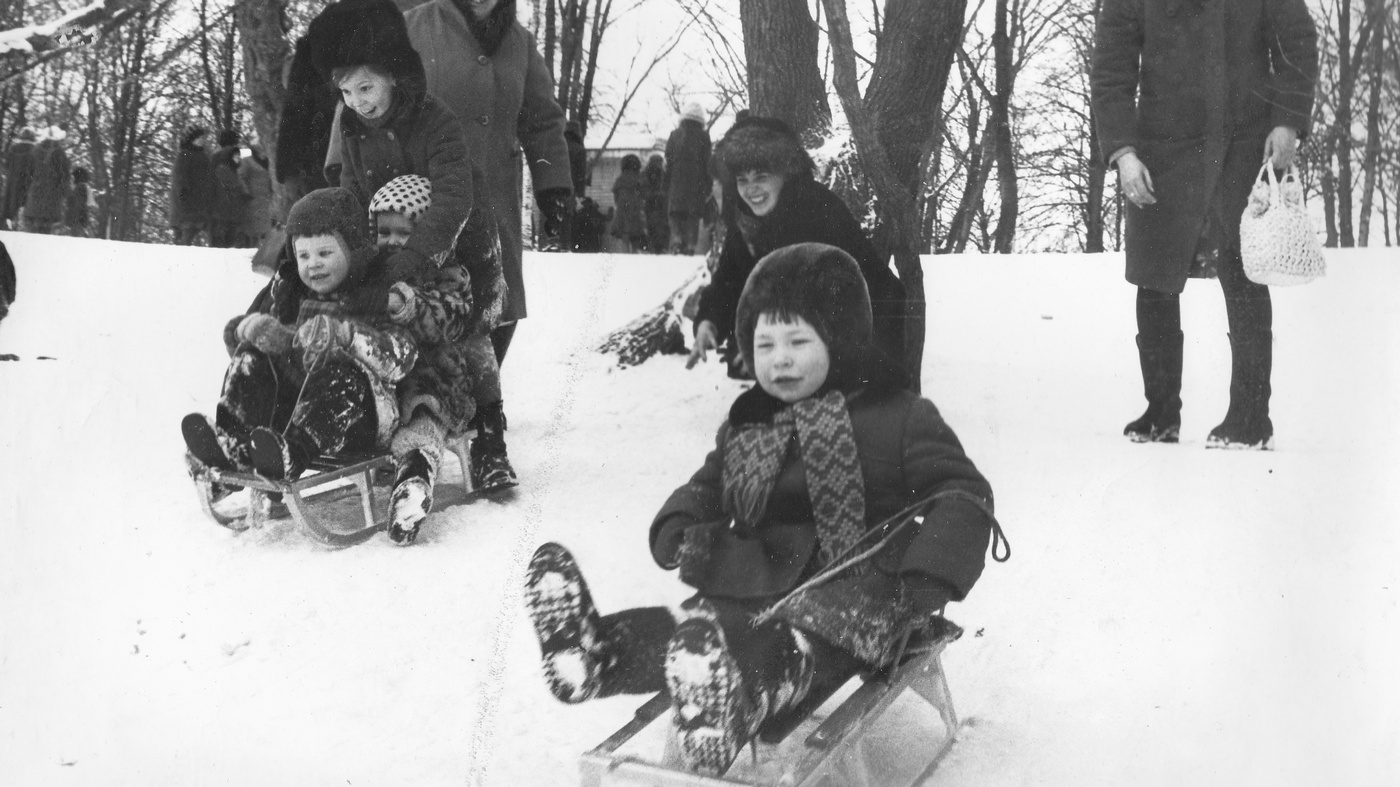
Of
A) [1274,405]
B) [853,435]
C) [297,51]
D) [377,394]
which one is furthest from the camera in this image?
[377,394]

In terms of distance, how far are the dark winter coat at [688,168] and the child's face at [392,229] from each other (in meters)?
0.52

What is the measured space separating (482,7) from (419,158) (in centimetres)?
28

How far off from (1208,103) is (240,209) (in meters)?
1.60

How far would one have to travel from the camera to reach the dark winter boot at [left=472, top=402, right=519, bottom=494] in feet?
7.92

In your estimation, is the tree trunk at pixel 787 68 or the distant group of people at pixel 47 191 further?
the distant group of people at pixel 47 191

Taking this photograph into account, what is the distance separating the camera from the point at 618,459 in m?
2.21

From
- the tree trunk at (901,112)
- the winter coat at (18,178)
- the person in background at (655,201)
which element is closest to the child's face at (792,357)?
the tree trunk at (901,112)

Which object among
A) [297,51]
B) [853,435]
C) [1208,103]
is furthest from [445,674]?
[1208,103]

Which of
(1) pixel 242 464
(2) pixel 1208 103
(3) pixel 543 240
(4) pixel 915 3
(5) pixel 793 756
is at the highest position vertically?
(4) pixel 915 3

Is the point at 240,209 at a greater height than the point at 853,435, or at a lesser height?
greater

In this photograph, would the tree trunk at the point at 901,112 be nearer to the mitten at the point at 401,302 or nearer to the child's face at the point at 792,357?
the child's face at the point at 792,357

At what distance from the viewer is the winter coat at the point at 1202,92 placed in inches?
77.4

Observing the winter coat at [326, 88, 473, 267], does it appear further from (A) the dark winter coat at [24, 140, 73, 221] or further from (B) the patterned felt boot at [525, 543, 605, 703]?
(B) the patterned felt boot at [525, 543, 605, 703]

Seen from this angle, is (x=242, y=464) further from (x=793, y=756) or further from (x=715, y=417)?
(x=793, y=756)
